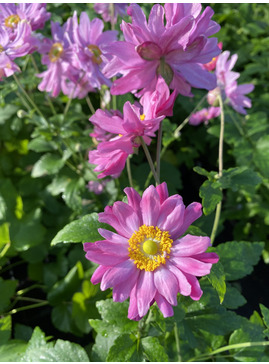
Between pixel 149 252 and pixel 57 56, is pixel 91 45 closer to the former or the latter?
pixel 57 56

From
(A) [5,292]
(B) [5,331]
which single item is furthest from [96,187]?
(B) [5,331]

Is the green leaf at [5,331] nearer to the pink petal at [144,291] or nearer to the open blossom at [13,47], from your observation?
the pink petal at [144,291]

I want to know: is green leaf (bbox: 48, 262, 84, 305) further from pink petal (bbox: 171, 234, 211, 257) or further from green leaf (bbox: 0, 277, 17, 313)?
pink petal (bbox: 171, 234, 211, 257)

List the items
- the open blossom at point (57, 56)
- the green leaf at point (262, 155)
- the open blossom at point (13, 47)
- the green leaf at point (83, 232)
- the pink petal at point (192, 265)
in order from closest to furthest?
the pink petal at point (192, 265), the green leaf at point (83, 232), the open blossom at point (13, 47), the open blossom at point (57, 56), the green leaf at point (262, 155)

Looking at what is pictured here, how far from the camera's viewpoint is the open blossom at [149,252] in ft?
2.58

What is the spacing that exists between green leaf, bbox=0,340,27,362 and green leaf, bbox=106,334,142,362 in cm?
37

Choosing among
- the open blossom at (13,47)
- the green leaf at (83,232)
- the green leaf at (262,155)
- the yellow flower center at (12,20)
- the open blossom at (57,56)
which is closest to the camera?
the green leaf at (83,232)

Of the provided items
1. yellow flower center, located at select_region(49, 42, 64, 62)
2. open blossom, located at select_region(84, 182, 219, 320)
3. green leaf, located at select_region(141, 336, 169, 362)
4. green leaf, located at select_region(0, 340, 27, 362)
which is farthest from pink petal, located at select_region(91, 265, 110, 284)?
yellow flower center, located at select_region(49, 42, 64, 62)

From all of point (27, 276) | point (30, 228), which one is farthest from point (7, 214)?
point (27, 276)

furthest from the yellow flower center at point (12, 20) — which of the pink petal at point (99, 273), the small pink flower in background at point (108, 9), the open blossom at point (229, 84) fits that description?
the pink petal at point (99, 273)

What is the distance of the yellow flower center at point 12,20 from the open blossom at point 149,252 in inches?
29.4

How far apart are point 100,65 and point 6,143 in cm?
108

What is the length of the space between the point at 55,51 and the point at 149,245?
93 cm

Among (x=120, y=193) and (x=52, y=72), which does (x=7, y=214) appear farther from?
(x=52, y=72)
